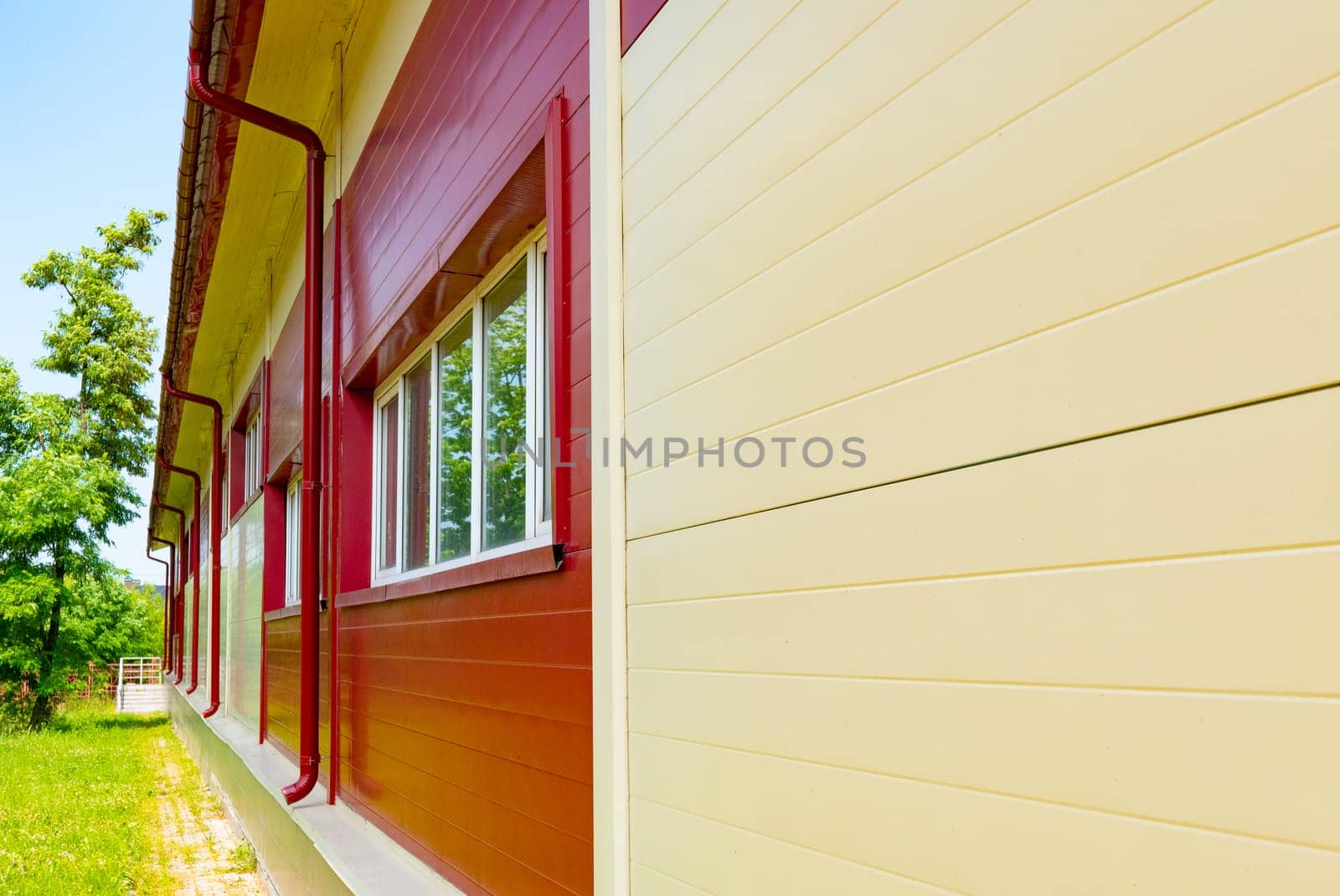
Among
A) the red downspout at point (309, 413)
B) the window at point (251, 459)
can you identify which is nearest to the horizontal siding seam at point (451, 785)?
the red downspout at point (309, 413)

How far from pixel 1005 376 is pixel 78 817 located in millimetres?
9214

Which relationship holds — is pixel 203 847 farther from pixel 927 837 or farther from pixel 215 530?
pixel 927 837

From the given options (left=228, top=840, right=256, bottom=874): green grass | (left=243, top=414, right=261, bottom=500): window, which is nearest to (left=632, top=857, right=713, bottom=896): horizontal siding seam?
(left=228, top=840, right=256, bottom=874): green grass

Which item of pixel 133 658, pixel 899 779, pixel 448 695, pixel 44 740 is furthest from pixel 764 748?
pixel 133 658

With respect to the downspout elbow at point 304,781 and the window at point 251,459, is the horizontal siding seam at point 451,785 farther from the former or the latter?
the window at point 251,459

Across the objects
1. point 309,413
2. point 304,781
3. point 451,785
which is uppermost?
point 309,413

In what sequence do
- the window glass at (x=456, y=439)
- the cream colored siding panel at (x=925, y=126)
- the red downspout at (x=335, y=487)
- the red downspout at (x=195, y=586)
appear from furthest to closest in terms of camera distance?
1. the red downspout at (x=195, y=586)
2. the red downspout at (x=335, y=487)
3. the window glass at (x=456, y=439)
4. the cream colored siding panel at (x=925, y=126)

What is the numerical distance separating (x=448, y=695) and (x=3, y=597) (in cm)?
1515

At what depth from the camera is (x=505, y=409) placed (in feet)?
12.3

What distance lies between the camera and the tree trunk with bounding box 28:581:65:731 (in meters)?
16.4

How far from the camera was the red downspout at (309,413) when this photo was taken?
531cm

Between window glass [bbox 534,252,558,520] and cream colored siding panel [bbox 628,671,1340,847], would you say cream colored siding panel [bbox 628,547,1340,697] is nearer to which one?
cream colored siding panel [bbox 628,671,1340,847]

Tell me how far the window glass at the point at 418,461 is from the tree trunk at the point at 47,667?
1397cm

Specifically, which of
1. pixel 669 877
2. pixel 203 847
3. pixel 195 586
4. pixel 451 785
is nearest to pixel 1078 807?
pixel 669 877
